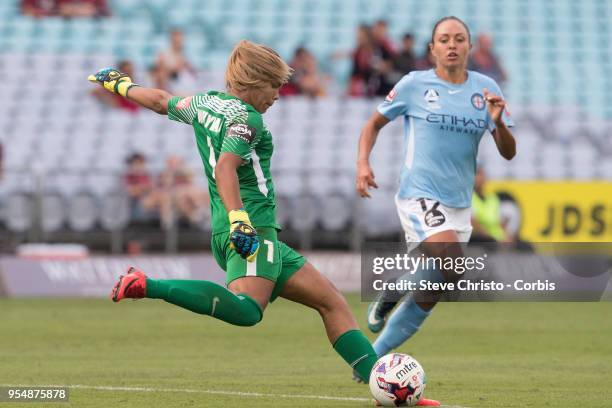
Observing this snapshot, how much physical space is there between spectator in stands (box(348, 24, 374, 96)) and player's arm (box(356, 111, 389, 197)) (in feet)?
44.0

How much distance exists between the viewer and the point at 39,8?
2438cm

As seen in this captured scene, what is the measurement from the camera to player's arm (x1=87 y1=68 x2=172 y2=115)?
710 cm

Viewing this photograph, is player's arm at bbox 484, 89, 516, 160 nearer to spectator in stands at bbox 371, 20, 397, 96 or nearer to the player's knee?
the player's knee

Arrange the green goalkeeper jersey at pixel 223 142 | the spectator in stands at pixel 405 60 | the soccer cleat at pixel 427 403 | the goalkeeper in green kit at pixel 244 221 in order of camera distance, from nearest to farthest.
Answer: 1. the goalkeeper in green kit at pixel 244 221
2. the green goalkeeper jersey at pixel 223 142
3. the soccer cleat at pixel 427 403
4. the spectator in stands at pixel 405 60

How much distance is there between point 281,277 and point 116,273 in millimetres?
11218

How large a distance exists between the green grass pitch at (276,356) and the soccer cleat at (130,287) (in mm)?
1001

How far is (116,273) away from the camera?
17.8m

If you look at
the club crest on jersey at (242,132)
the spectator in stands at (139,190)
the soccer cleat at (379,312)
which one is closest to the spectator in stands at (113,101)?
the spectator in stands at (139,190)

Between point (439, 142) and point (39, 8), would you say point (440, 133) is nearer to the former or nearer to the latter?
point (439, 142)

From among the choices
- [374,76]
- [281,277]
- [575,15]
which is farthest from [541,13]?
[281,277]

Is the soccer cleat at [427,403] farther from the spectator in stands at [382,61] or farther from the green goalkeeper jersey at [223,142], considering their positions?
the spectator in stands at [382,61]

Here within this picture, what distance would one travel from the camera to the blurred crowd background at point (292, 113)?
18062 mm

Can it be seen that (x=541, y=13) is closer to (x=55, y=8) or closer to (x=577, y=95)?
(x=577, y=95)

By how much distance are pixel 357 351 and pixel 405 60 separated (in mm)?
15075
